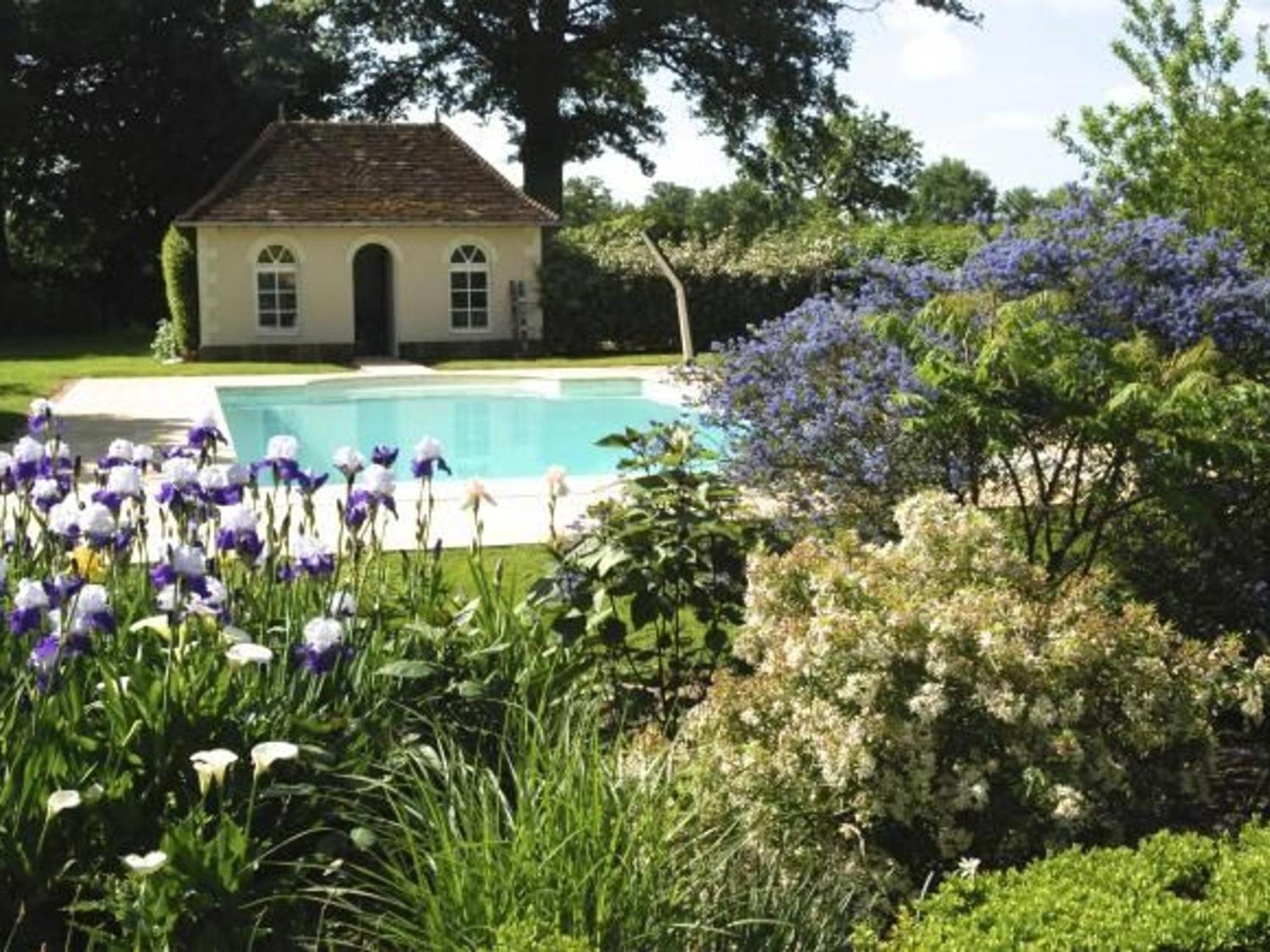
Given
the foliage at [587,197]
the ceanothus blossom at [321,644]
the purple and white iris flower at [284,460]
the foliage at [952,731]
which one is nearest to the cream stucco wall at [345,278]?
the purple and white iris flower at [284,460]

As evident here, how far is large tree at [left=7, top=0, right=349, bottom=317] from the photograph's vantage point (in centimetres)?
3625

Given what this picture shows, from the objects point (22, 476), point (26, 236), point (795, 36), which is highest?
point (795, 36)

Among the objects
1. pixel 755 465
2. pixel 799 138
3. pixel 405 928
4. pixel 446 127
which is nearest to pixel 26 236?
pixel 446 127

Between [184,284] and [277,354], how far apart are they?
1.99 metres

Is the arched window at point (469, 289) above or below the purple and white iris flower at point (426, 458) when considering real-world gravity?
above

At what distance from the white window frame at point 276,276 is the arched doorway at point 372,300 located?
6.13ft

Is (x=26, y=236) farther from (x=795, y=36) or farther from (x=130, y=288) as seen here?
(x=795, y=36)

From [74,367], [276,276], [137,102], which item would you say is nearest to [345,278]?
[276,276]

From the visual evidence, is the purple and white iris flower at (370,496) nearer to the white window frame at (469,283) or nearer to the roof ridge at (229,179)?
the roof ridge at (229,179)

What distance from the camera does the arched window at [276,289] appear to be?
28234 millimetres

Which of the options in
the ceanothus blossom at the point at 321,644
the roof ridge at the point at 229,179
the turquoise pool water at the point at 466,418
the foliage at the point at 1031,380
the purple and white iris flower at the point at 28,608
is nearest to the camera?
the purple and white iris flower at the point at 28,608

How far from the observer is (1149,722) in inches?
173

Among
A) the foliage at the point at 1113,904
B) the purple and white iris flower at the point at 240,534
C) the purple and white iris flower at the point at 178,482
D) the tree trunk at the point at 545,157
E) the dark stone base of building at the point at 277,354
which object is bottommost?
the foliage at the point at 1113,904

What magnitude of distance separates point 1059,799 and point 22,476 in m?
3.22
